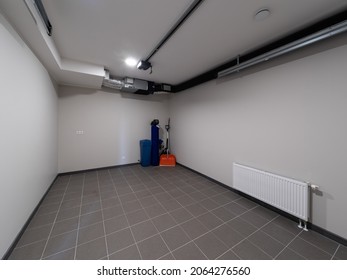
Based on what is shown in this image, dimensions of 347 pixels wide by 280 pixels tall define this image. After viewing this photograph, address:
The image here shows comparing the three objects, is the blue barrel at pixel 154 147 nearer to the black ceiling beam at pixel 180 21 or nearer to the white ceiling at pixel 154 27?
the white ceiling at pixel 154 27

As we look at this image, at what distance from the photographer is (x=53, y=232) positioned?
1.72 m

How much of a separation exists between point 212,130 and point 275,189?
5.59 ft

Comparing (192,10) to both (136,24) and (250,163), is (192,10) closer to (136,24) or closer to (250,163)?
(136,24)

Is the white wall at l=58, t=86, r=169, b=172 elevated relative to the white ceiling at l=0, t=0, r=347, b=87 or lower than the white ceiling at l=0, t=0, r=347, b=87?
lower

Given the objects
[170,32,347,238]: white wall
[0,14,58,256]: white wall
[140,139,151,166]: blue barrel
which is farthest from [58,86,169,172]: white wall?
[170,32,347,238]: white wall

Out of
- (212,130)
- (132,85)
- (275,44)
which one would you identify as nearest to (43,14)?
(132,85)

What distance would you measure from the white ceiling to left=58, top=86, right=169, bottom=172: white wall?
1147mm

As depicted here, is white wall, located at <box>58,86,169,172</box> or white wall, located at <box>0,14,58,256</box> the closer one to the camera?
white wall, located at <box>0,14,58,256</box>

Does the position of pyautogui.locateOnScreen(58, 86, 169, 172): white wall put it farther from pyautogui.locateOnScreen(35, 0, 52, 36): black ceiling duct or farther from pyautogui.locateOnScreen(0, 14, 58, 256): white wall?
pyautogui.locateOnScreen(35, 0, 52, 36): black ceiling duct

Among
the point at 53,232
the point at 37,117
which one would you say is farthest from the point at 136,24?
the point at 53,232

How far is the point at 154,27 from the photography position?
5.81ft

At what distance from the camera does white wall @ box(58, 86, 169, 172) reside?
3.61 meters

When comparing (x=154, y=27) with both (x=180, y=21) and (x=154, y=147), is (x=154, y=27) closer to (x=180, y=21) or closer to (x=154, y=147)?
(x=180, y=21)

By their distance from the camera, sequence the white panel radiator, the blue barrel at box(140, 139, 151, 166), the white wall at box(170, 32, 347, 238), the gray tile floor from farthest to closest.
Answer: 1. the blue barrel at box(140, 139, 151, 166)
2. the white panel radiator
3. the white wall at box(170, 32, 347, 238)
4. the gray tile floor
